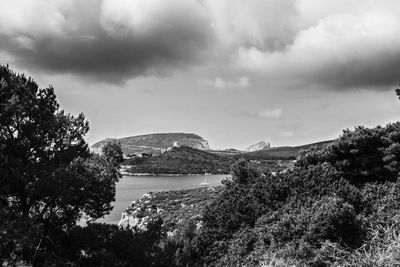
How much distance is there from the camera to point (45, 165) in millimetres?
16094

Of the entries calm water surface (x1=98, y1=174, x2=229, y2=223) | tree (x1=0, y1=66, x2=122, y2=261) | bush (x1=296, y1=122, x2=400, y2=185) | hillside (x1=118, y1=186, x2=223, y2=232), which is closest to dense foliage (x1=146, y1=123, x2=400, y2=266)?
bush (x1=296, y1=122, x2=400, y2=185)

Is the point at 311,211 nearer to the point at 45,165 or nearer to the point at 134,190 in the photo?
the point at 45,165

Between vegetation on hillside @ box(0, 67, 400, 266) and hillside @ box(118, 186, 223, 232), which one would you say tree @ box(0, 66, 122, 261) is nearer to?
vegetation on hillside @ box(0, 67, 400, 266)


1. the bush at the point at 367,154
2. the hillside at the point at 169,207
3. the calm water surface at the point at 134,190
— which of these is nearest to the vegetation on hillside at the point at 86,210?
the bush at the point at 367,154

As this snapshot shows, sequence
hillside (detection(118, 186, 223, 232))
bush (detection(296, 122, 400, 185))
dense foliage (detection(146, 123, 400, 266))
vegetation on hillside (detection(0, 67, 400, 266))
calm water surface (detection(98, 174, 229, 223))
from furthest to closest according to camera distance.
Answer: calm water surface (detection(98, 174, 229, 223)), hillside (detection(118, 186, 223, 232)), bush (detection(296, 122, 400, 185)), dense foliage (detection(146, 123, 400, 266)), vegetation on hillside (detection(0, 67, 400, 266))

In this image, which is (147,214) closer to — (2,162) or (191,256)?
(191,256)

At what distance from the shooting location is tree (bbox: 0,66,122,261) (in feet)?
48.9

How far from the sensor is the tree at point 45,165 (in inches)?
587

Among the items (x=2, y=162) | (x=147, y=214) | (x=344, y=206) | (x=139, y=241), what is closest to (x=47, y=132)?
(x=2, y=162)

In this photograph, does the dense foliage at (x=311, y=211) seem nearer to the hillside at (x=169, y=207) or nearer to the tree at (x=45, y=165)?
the tree at (x=45, y=165)

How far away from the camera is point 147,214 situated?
56.9 m

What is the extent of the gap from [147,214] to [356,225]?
→ 45049 mm

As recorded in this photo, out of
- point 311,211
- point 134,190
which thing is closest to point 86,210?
point 311,211

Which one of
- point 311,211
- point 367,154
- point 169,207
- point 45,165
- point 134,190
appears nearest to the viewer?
point 45,165
